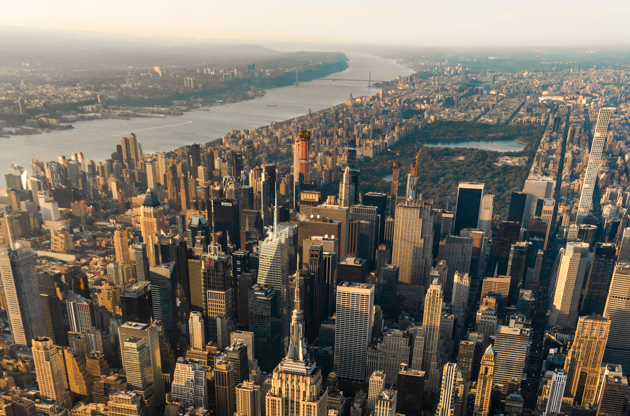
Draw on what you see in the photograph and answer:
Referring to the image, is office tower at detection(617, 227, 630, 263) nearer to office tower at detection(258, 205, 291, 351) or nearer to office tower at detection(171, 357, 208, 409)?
office tower at detection(258, 205, 291, 351)

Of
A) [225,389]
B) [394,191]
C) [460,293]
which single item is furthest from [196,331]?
[394,191]

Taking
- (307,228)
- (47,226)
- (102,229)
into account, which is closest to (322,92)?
(307,228)

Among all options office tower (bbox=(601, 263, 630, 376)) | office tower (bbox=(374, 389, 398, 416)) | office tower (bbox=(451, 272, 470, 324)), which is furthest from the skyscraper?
office tower (bbox=(374, 389, 398, 416))

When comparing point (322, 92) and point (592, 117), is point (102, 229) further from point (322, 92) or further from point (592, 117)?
point (592, 117)

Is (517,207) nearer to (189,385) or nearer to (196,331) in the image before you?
(196,331)

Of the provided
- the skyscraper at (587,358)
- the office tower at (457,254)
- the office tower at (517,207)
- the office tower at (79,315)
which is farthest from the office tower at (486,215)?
the office tower at (79,315)

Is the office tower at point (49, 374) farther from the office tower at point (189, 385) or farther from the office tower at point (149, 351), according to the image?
the office tower at point (189, 385)
